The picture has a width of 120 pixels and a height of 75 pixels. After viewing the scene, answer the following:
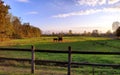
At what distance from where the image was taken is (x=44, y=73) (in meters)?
16.0

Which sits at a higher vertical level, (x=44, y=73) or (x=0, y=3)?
(x=0, y=3)

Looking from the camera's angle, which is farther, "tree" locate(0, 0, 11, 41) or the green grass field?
"tree" locate(0, 0, 11, 41)

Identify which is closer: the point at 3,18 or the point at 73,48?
the point at 73,48

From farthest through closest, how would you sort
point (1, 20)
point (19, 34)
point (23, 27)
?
point (23, 27), point (19, 34), point (1, 20)

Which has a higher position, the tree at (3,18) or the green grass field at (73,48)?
the tree at (3,18)

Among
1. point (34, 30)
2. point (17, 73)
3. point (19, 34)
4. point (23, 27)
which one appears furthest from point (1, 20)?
point (34, 30)

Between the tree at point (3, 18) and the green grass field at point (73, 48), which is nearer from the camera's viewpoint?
the green grass field at point (73, 48)

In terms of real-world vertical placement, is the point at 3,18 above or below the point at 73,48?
above

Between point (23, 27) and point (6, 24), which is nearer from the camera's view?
point (6, 24)

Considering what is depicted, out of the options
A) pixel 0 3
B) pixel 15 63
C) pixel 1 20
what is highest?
pixel 0 3

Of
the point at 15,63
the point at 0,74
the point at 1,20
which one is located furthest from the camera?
the point at 1,20

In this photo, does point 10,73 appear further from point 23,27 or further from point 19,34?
point 23,27

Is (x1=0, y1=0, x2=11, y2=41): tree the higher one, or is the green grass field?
(x1=0, y1=0, x2=11, y2=41): tree

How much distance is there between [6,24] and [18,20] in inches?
3265
